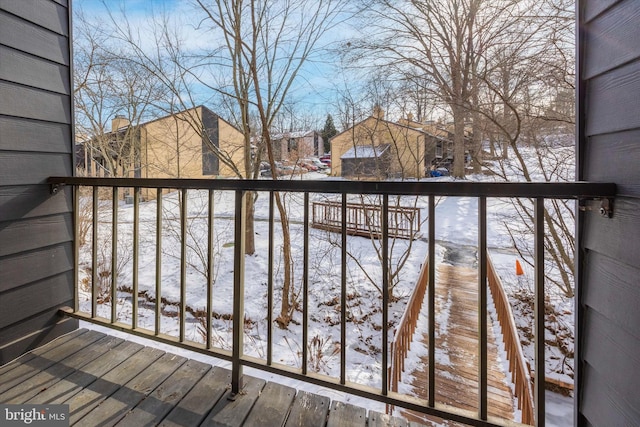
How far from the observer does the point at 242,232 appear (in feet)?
4.61

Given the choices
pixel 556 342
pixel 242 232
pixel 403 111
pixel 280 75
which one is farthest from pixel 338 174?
pixel 242 232

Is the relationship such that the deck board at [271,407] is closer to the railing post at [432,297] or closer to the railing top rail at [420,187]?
the railing post at [432,297]

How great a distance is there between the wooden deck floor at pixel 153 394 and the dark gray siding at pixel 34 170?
239mm

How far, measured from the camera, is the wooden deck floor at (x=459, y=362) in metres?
2.83

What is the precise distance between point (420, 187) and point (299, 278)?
488cm

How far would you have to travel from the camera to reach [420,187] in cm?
107

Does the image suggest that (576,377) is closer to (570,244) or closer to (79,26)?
(570,244)

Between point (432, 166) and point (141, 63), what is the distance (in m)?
5.31

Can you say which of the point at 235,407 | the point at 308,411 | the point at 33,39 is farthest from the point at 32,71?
the point at 308,411

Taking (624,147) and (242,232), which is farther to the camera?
(242,232)

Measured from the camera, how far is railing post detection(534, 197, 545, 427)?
3.32 ft

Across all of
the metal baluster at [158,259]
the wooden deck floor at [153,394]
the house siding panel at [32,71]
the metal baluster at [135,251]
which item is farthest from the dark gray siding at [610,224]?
the house siding panel at [32,71]

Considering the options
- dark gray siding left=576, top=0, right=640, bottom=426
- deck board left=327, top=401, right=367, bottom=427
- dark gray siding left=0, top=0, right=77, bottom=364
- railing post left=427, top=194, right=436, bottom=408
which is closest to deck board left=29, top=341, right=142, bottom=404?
dark gray siding left=0, top=0, right=77, bottom=364

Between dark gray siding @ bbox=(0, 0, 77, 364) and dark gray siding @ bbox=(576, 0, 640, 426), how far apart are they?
2434 millimetres
